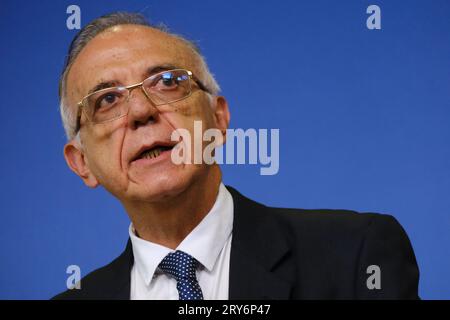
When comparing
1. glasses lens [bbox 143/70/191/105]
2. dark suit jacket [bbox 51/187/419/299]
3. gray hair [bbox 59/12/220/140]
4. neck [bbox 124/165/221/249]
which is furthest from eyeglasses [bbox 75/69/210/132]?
dark suit jacket [bbox 51/187/419/299]

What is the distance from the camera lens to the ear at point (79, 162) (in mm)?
1708

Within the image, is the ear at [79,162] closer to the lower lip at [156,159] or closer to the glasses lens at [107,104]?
the glasses lens at [107,104]

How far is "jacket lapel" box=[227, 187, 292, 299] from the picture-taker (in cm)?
147

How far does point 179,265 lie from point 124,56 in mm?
514

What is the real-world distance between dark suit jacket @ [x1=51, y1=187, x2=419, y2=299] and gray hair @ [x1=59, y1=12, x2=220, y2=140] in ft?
1.13

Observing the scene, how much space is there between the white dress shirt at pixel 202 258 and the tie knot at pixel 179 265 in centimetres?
1

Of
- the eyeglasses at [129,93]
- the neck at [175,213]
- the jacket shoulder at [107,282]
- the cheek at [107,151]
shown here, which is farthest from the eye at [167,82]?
the jacket shoulder at [107,282]

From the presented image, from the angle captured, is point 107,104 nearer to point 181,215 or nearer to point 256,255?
point 181,215

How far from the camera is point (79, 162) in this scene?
174cm

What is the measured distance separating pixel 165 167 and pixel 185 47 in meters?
0.38

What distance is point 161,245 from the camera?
1616 millimetres

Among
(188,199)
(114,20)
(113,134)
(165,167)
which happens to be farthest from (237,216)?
(114,20)

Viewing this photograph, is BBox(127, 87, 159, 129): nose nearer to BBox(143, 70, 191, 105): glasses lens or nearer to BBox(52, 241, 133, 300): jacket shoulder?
BBox(143, 70, 191, 105): glasses lens

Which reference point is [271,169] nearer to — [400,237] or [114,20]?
[400,237]
